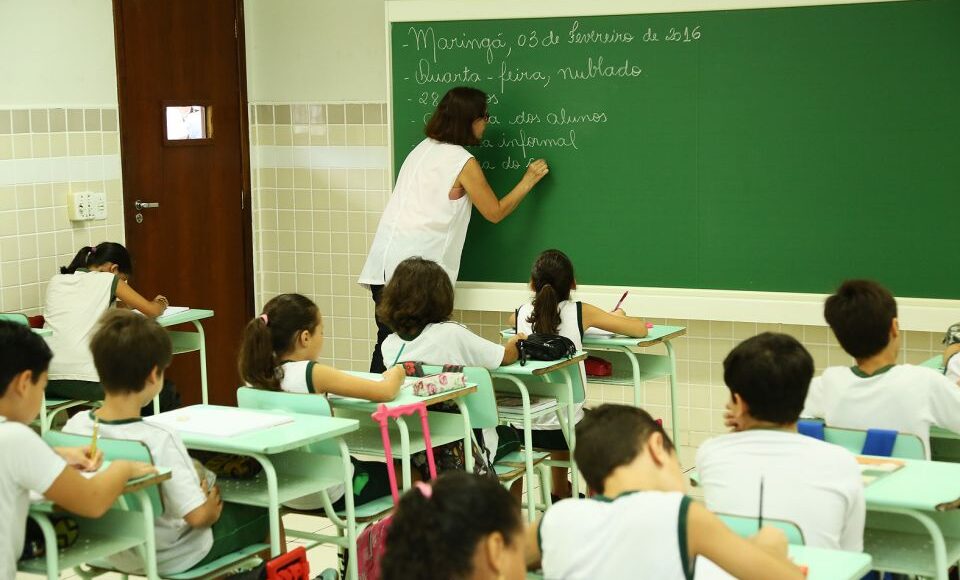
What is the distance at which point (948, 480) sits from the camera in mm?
3059

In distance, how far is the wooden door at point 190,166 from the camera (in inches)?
258

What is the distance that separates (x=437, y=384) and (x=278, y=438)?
804 mm

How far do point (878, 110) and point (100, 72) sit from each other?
381 centimetres

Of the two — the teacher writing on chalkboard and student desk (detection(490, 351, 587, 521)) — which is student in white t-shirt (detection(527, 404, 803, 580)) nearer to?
student desk (detection(490, 351, 587, 521))

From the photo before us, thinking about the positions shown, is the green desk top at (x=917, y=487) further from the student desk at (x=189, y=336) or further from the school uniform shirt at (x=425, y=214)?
the student desk at (x=189, y=336)

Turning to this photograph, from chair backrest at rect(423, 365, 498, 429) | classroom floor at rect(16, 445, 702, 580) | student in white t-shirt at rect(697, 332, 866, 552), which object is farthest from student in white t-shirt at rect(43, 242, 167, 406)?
student in white t-shirt at rect(697, 332, 866, 552)

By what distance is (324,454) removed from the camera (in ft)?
12.3

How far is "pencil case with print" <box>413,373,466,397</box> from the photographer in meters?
4.08

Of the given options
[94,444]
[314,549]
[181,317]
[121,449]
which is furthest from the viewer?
[181,317]

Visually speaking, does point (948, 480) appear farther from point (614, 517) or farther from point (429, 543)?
point (429, 543)

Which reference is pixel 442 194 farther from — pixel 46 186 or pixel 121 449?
pixel 121 449

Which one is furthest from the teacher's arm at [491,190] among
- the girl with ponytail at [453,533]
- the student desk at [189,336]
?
the girl with ponytail at [453,533]

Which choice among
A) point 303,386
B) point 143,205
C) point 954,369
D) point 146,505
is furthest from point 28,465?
point 143,205

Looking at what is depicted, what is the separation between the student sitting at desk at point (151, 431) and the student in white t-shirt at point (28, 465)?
20 cm
